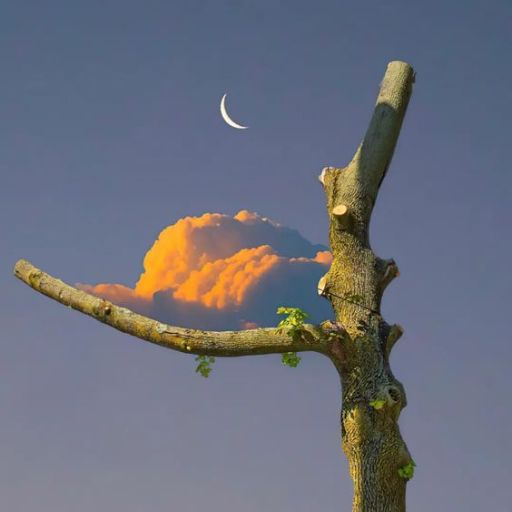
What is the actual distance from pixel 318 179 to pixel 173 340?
257 centimetres

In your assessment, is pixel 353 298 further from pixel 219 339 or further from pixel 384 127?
pixel 384 127

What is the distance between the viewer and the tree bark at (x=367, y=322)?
29.0 feet

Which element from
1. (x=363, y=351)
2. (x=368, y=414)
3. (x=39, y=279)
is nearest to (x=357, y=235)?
(x=363, y=351)

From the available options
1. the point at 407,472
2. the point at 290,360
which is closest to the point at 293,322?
the point at 290,360

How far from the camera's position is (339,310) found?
9.39 metres

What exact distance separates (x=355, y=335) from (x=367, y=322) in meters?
0.21

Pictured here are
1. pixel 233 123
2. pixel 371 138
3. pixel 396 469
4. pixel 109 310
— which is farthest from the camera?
pixel 233 123

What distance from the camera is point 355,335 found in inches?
360

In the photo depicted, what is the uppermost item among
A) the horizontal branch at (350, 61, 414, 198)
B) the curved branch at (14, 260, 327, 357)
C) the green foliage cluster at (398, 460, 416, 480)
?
the horizontal branch at (350, 61, 414, 198)

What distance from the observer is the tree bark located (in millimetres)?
8844

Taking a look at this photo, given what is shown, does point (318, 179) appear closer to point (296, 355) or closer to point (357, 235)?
point (357, 235)

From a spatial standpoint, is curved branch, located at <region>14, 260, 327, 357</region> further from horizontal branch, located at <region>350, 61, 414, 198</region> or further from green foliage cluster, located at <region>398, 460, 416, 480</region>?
horizontal branch, located at <region>350, 61, 414, 198</region>

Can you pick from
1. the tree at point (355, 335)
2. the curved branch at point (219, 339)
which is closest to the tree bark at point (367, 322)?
the tree at point (355, 335)


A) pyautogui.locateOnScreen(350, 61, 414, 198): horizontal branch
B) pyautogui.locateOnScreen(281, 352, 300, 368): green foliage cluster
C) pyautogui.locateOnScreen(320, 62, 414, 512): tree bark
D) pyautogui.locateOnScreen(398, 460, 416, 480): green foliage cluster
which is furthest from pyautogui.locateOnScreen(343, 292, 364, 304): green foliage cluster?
pyautogui.locateOnScreen(398, 460, 416, 480): green foliage cluster
